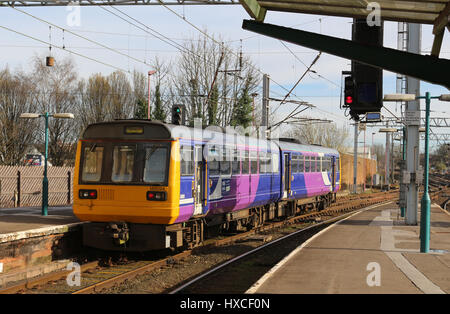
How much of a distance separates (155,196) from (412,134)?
1057cm

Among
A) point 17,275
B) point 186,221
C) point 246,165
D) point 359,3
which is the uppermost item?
point 359,3

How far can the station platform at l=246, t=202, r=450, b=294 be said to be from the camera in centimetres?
868

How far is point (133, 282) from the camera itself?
10.4 m

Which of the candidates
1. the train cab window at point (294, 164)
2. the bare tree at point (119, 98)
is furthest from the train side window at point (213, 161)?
the bare tree at point (119, 98)

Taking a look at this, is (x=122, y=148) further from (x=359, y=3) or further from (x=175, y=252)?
(x=359, y=3)

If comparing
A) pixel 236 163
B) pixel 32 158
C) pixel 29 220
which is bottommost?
pixel 29 220

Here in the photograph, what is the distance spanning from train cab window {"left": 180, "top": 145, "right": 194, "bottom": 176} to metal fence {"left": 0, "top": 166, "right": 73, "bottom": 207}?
12.0 metres

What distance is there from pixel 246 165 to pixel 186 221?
13.5 ft

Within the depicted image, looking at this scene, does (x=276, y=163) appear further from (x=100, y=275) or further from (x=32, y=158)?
(x=32, y=158)

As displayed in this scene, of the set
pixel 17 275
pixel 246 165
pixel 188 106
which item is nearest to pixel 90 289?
pixel 17 275

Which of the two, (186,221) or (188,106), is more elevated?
(188,106)

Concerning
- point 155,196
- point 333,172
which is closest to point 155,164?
point 155,196

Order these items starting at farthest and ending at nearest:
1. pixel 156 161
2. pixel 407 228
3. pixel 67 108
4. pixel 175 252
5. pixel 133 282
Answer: pixel 67 108, pixel 407 228, pixel 175 252, pixel 156 161, pixel 133 282

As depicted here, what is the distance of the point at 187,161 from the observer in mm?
12523
